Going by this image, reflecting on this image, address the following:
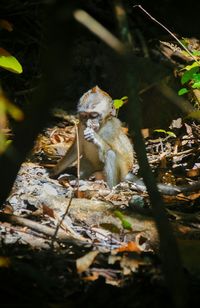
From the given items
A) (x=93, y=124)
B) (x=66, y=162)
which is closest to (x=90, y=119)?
(x=93, y=124)

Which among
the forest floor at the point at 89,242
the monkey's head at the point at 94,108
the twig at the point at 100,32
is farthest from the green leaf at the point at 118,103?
the twig at the point at 100,32

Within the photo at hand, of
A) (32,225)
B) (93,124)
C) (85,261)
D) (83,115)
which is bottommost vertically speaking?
(85,261)

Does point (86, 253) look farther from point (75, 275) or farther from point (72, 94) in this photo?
point (72, 94)

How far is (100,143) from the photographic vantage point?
6.09 meters

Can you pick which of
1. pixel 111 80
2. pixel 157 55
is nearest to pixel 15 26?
pixel 111 80

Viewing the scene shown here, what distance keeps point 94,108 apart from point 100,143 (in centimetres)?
45

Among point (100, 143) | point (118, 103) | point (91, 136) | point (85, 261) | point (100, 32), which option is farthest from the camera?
point (118, 103)

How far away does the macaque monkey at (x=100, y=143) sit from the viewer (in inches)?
238

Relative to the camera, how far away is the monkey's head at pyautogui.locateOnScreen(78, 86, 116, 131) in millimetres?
6133

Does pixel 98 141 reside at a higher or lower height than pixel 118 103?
lower

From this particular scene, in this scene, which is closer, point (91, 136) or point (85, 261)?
point (85, 261)

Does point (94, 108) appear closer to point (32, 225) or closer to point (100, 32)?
point (32, 225)

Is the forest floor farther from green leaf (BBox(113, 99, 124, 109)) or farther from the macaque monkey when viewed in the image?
green leaf (BBox(113, 99, 124, 109))

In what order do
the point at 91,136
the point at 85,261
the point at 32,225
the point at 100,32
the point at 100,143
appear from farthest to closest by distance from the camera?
the point at 100,143, the point at 91,136, the point at 32,225, the point at 85,261, the point at 100,32
